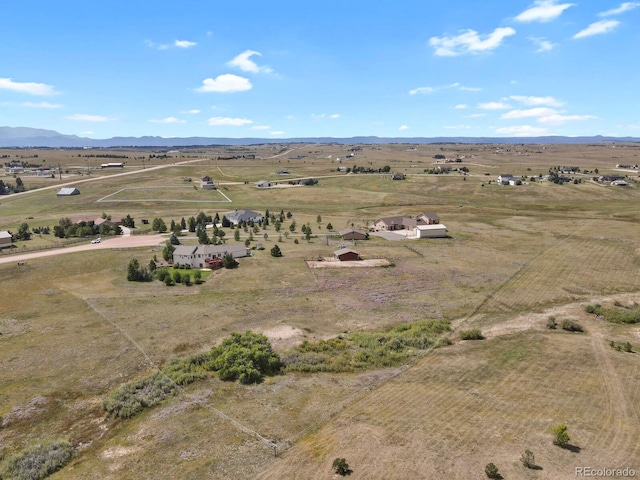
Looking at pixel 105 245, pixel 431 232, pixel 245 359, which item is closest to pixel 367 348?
pixel 245 359

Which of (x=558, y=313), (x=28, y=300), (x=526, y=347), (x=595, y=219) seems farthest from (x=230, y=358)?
(x=595, y=219)

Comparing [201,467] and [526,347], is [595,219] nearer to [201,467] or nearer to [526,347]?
[526,347]

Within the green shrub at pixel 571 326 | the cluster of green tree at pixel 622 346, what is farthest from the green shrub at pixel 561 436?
the green shrub at pixel 571 326

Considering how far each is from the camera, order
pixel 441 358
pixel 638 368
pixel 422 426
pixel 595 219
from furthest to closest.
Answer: pixel 595 219
pixel 441 358
pixel 638 368
pixel 422 426

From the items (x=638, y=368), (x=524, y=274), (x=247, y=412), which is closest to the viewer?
(x=247, y=412)

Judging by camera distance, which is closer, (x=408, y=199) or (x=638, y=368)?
(x=638, y=368)

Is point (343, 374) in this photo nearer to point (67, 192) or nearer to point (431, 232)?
point (431, 232)
